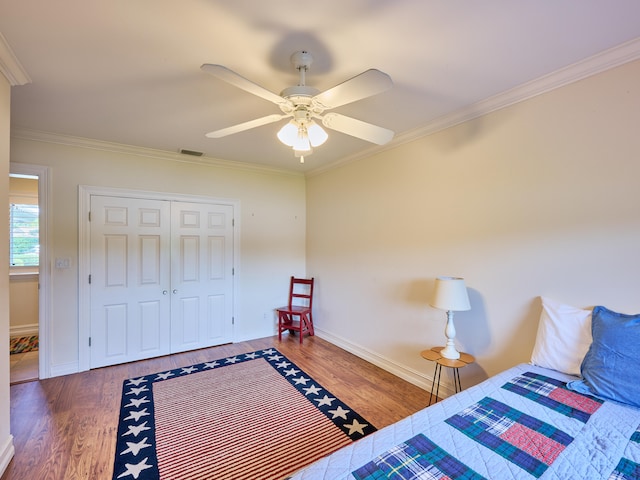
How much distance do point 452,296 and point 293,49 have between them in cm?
199

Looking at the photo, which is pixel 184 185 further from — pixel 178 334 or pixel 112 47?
pixel 112 47

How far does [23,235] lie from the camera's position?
4.65m

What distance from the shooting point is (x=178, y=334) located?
12.5ft

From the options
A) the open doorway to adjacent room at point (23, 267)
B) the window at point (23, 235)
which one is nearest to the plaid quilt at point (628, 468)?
the open doorway to adjacent room at point (23, 267)

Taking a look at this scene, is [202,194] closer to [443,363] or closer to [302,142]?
[302,142]

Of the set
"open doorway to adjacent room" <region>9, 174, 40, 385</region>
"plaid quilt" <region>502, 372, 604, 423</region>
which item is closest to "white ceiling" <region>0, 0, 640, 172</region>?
"plaid quilt" <region>502, 372, 604, 423</region>

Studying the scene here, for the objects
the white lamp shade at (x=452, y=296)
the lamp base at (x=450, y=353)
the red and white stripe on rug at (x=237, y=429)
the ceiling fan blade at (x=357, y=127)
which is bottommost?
the red and white stripe on rug at (x=237, y=429)

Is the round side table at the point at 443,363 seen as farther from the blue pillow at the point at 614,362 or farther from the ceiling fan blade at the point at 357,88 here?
the ceiling fan blade at the point at 357,88

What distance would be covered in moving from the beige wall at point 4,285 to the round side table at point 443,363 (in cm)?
286

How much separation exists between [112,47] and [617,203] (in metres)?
3.07

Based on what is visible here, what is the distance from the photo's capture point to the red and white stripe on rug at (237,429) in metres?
1.90

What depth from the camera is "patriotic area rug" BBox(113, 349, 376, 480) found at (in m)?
1.90

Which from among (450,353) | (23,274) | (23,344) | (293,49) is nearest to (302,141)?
(293,49)

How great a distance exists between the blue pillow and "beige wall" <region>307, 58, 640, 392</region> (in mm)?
241
